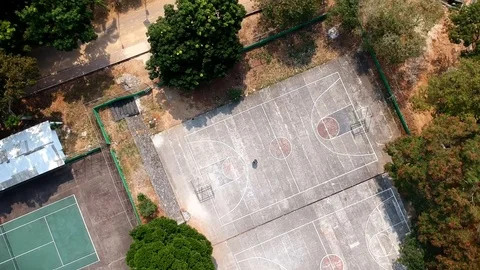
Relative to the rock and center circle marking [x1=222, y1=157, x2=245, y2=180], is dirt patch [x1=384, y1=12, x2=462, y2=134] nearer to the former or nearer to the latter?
center circle marking [x1=222, y1=157, x2=245, y2=180]

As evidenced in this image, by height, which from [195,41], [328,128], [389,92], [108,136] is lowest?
[328,128]

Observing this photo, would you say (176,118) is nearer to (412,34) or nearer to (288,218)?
(288,218)

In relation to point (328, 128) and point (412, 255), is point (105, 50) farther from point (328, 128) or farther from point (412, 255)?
point (412, 255)

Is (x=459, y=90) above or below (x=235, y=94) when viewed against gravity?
below

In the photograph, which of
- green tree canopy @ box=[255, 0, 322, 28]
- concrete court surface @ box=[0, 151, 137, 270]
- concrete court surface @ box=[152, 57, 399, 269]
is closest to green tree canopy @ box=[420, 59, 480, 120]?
concrete court surface @ box=[152, 57, 399, 269]

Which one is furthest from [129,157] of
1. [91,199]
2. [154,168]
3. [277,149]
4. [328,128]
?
[328,128]

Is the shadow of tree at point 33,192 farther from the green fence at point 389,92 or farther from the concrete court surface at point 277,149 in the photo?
the green fence at point 389,92

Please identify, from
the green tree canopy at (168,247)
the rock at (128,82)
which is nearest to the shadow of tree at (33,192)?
the green tree canopy at (168,247)
